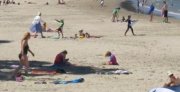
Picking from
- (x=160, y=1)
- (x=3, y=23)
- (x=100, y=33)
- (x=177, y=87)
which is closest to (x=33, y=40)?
(x=100, y=33)

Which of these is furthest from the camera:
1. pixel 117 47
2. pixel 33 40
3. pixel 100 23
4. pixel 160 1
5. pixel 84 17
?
pixel 160 1

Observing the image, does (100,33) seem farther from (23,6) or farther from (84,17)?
(23,6)

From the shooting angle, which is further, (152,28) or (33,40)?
(152,28)

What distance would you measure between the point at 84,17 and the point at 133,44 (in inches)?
618

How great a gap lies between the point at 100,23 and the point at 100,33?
19.5 ft

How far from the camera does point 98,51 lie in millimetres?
23953

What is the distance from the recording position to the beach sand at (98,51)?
52.7 ft

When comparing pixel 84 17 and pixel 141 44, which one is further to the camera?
pixel 84 17

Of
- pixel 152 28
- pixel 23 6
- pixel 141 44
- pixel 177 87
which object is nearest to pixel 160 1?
pixel 23 6

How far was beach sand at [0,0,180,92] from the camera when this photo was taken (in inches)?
633

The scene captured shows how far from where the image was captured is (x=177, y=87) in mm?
13094

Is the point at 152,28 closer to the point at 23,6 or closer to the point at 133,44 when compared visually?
the point at 133,44

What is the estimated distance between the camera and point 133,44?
26.8m

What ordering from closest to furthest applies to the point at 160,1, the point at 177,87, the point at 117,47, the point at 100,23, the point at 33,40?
the point at 177,87 → the point at 117,47 → the point at 33,40 → the point at 100,23 → the point at 160,1
